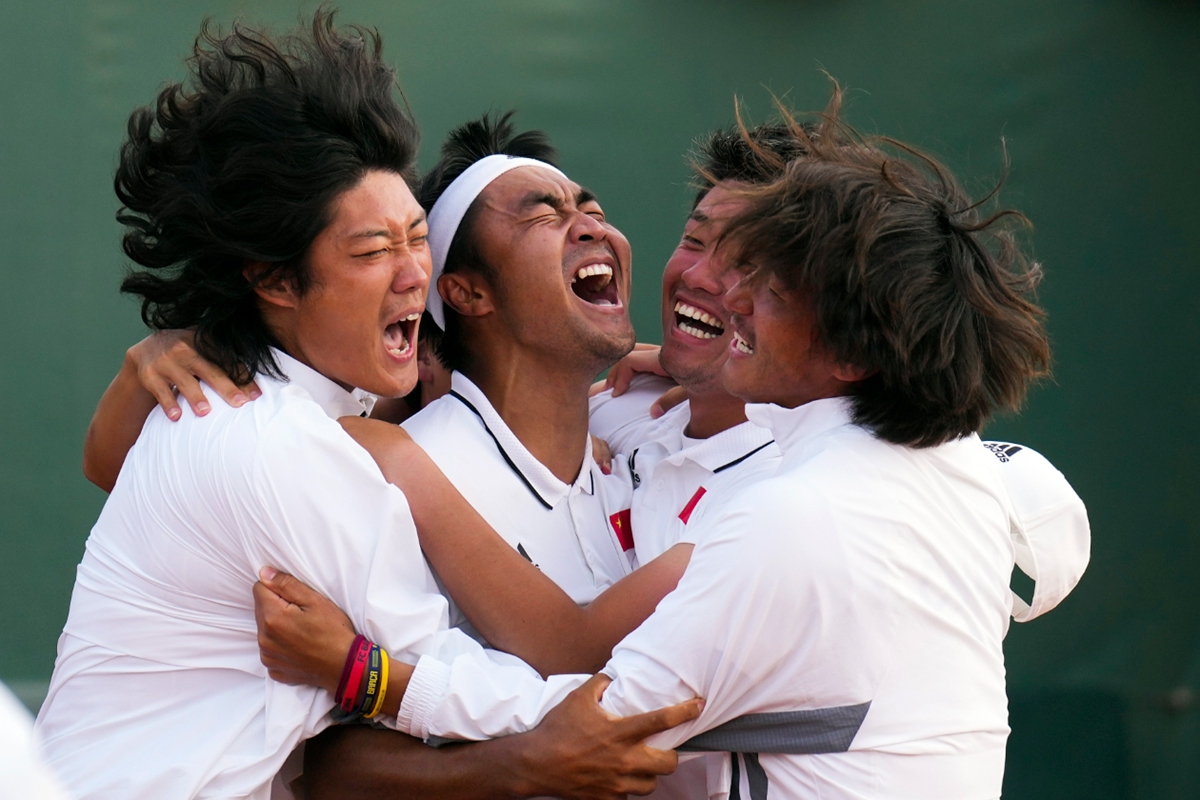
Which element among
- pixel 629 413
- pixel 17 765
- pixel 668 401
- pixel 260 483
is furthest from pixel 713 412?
pixel 17 765

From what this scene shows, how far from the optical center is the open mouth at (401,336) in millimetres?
2664

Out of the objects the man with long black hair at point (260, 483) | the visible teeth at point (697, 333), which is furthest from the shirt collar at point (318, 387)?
→ the visible teeth at point (697, 333)

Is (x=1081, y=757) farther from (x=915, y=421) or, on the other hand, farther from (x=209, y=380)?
(x=209, y=380)

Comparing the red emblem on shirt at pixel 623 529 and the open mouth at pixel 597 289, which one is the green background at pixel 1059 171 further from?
the red emblem on shirt at pixel 623 529

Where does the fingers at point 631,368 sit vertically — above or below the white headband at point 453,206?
below

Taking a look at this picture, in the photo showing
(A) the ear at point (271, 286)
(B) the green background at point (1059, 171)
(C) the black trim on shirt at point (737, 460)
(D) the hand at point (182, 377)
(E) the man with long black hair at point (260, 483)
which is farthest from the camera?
(B) the green background at point (1059, 171)

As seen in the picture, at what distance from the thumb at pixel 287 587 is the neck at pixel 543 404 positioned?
0.85 metres

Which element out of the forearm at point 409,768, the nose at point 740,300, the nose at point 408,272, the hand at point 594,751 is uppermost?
the nose at point 408,272

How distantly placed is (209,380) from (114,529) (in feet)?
1.12

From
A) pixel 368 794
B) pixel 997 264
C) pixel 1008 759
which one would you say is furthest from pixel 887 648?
pixel 1008 759

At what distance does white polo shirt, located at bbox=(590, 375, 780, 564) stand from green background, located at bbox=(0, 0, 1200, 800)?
139 cm

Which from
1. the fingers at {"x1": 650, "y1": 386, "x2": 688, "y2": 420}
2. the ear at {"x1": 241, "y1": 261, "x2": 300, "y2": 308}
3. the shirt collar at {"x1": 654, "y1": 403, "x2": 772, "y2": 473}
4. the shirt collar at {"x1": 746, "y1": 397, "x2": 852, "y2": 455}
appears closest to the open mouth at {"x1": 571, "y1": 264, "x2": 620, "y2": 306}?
the fingers at {"x1": 650, "y1": 386, "x2": 688, "y2": 420}

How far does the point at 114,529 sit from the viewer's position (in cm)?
237

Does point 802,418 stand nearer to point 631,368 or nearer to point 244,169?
point 244,169
